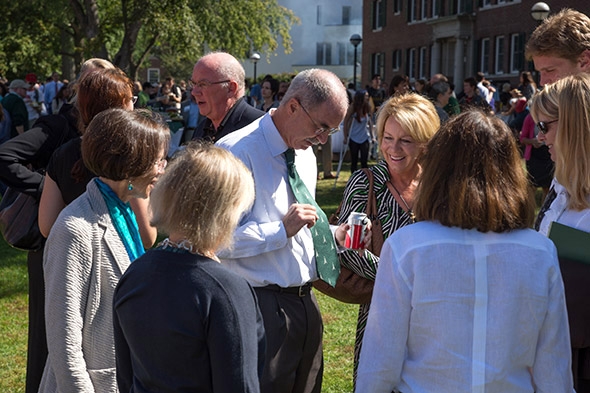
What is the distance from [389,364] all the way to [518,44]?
34.2m

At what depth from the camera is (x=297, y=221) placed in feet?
10.6

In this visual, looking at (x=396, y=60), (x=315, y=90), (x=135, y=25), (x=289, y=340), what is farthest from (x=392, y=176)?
(x=396, y=60)

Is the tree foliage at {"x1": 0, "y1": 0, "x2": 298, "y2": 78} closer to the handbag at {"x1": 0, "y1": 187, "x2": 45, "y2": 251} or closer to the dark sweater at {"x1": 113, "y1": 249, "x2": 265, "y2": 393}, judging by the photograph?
the handbag at {"x1": 0, "y1": 187, "x2": 45, "y2": 251}

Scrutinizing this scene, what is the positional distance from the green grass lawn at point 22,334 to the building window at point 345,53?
63.7m

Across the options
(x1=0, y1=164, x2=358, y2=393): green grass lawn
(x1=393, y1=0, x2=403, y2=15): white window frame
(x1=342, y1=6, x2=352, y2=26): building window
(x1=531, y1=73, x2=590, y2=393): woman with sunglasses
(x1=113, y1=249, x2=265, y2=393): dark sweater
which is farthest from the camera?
(x1=342, y1=6, x2=352, y2=26): building window

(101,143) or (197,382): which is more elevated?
(101,143)

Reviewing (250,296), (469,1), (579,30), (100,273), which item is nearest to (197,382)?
(250,296)

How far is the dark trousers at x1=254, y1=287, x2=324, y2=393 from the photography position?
131 inches

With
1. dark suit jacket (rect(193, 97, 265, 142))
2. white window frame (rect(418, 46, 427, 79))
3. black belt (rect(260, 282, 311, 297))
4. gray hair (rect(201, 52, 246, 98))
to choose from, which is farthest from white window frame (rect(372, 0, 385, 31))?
black belt (rect(260, 282, 311, 297))

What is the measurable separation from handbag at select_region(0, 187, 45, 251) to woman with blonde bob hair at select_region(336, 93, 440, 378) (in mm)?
1491

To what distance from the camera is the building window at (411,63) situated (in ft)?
147

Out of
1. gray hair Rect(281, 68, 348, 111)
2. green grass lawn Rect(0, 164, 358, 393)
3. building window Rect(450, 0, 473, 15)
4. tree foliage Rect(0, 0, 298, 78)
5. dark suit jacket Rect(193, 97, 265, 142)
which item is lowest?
green grass lawn Rect(0, 164, 358, 393)

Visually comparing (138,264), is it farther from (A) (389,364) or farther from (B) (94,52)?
(B) (94,52)

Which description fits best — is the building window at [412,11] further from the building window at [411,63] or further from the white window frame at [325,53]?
the white window frame at [325,53]
